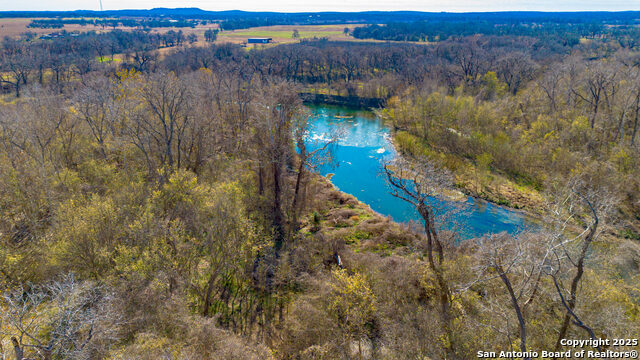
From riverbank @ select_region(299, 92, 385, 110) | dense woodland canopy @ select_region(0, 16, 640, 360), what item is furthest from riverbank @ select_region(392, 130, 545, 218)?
riverbank @ select_region(299, 92, 385, 110)

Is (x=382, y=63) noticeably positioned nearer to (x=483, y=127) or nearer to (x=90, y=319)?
(x=483, y=127)

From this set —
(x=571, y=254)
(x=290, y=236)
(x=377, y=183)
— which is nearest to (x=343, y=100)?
(x=377, y=183)


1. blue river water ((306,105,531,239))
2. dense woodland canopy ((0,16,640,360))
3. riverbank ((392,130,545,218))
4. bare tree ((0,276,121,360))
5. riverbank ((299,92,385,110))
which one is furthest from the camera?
riverbank ((299,92,385,110))

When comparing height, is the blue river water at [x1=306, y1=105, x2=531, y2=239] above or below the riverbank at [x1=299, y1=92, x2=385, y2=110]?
below

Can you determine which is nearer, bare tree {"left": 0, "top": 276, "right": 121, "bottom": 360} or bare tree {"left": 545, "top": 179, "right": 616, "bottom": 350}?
bare tree {"left": 0, "top": 276, "right": 121, "bottom": 360}

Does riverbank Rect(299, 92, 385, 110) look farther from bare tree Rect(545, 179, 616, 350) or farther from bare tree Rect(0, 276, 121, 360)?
bare tree Rect(0, 276, 121, 360)

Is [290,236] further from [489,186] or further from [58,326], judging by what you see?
[489,186]

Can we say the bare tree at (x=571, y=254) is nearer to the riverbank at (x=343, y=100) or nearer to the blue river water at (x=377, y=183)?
the blue river water at (x=377, y=183)
